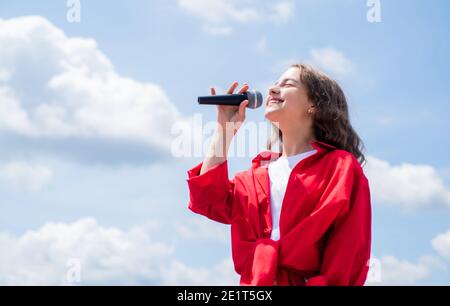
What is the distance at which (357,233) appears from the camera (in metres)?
3.88

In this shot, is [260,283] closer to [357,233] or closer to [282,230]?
[282,230]

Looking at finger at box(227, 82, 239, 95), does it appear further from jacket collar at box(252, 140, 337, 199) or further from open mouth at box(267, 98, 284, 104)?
jacket collar at box(252, 140, 337, 199)

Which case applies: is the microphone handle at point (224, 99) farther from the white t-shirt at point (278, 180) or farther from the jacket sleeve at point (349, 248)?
the jacket sleeve at point (349, 248)

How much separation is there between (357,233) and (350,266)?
0.69 ft

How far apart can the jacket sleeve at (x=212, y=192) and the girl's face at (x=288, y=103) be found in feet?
1.58

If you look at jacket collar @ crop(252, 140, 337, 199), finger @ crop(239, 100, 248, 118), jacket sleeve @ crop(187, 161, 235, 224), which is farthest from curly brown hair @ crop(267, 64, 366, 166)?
jacket sleeve @ crop(187, 161, 235, 224)

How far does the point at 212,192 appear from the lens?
4.39 meters

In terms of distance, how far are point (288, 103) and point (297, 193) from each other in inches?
25.6

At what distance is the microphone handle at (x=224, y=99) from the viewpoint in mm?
4379

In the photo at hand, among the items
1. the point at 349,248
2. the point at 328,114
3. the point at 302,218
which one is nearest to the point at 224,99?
the point at 328,114

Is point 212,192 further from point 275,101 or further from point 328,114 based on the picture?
point 328,114

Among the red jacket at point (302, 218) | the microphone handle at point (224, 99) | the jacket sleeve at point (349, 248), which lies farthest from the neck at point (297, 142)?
the jacket sleeve at point (349, 248)
